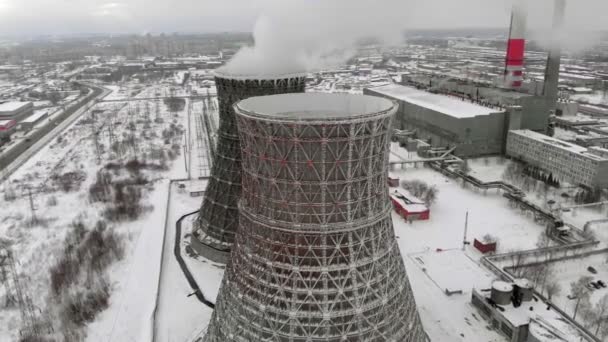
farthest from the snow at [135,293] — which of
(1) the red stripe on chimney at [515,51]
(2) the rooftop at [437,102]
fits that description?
(1) the red stripe on chimney at [515,51]

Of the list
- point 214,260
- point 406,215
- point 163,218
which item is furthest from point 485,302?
point 163,218

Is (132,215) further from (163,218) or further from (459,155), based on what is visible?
(459,155)

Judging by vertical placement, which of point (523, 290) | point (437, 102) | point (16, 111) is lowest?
point (523, 290)

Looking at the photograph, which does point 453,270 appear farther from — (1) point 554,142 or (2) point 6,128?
(2) point 6,128

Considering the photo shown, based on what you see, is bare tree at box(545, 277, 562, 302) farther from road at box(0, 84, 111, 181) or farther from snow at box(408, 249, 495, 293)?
road at box(0, 84, 111, 181)

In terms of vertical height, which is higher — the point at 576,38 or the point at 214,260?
the point at 576,38

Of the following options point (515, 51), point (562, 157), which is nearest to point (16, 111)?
point (515, 51)
